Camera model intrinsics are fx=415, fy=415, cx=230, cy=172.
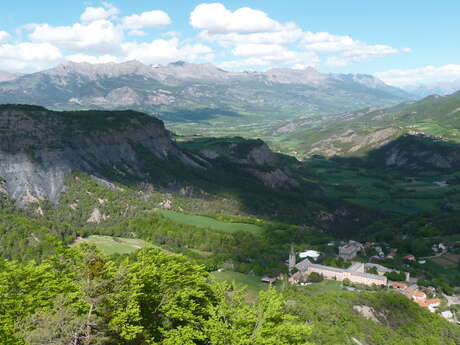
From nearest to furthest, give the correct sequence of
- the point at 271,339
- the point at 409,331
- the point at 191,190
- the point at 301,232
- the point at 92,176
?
the point at 271,339, the point at 409,331, the point at 301,232, the point at 92,176, the point at 191,190

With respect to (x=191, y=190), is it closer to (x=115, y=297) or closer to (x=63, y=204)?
(x=63, y=204)

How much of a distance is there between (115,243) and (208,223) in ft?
143

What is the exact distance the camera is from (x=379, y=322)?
86.9m

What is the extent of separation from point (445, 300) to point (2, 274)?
4020 inches

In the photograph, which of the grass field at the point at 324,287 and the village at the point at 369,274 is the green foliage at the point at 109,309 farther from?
the village at the point at 369,274

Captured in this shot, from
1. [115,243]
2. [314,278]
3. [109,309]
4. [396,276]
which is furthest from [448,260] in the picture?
[109,309]

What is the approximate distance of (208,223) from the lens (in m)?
159

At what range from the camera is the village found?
102331 millimetres

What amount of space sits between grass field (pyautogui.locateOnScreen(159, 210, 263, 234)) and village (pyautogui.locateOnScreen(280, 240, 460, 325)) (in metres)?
28.2

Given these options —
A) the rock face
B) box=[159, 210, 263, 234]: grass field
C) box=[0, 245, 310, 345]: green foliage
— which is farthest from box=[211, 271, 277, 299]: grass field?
the rock face

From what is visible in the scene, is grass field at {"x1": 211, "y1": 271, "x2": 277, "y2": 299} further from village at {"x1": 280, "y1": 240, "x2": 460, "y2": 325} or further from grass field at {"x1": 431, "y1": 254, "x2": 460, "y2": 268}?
grass field at {"x1": 431, "y1": 254, "x2": 460, "y2": 268}

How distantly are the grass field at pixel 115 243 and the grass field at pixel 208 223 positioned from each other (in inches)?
1036

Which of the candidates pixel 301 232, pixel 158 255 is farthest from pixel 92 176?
pixel 158 255

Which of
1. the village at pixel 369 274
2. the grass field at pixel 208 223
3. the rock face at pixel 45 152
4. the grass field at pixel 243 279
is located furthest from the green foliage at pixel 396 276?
the rock face at pixel 45 152
